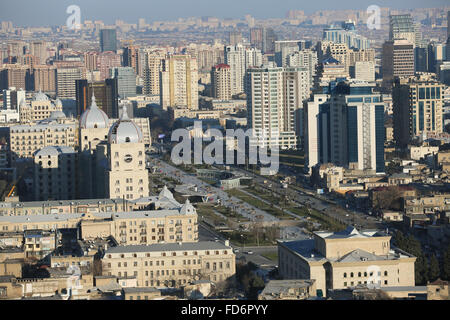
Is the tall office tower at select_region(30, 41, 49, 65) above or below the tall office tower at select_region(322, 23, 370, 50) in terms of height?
below

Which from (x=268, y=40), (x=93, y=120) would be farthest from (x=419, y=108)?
(x=93, y=120)

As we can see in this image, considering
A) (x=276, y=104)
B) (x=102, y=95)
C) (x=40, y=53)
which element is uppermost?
(x=40, y=53)

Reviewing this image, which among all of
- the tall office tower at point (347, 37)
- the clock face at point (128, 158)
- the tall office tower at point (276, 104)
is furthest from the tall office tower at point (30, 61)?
the clock face at point (128, 158)

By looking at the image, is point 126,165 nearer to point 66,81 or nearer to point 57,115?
point 57,115

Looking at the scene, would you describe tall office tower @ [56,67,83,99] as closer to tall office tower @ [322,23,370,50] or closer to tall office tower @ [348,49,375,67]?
tall office tower @ [348,49,375,67]

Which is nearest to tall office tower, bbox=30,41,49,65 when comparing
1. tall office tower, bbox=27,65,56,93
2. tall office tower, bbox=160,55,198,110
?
tall office tower, bbox=27,65,56,93

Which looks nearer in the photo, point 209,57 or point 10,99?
point 10,99

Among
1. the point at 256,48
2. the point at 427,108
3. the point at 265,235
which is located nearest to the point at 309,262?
the point at 265,235

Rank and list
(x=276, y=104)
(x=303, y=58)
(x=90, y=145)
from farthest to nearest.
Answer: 1. (x=303, y=58)
2. (x=276, y=104)
3. (x=90, y=145)
